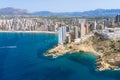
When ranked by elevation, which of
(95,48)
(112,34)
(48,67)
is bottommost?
(48,67)

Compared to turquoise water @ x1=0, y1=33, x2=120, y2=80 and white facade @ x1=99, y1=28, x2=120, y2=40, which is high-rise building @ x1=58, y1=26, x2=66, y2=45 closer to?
turquoise water @ x1=0, y1=33, x2=120, y2=80

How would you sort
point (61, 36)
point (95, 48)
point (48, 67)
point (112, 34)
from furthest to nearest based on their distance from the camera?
1. point (61, 36)
2. point (112, 34)
3. point (95, 48)
4. point (48, 67)

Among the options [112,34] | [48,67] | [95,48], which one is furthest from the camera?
[112,34]

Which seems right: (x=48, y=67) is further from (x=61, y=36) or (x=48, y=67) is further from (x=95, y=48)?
(x=61, y=36)

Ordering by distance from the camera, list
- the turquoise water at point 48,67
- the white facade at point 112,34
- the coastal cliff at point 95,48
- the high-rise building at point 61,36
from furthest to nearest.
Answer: the high-rise building at point 61,36 → the white facade at point 112,34 → the coastal cliff at point 95,48 → the turquoise water at point 48,67

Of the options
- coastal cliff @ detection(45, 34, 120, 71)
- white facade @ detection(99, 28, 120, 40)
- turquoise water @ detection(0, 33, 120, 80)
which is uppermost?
white facade @ detection(99, 28, 120, 40)

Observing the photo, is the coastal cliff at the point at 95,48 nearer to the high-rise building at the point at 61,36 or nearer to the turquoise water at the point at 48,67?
the turquoise water at the point at 48,67

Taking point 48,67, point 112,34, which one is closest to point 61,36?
point 112,34

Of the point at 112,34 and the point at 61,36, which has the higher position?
the point at 112,34

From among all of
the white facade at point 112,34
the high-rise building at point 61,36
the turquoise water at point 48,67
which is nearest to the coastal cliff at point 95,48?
the white facade at point 112,34

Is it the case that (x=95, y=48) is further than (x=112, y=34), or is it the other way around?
(x=112, y=34)

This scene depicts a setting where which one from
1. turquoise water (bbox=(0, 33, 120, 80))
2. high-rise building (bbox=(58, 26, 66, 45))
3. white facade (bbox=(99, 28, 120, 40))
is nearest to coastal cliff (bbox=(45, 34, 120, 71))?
white facade (bbox=(99, 28, 120, 40))

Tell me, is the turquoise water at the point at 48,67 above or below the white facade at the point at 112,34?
below

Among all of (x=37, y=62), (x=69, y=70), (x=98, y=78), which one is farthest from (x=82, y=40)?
(x=98, y=78)
